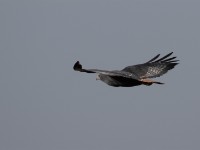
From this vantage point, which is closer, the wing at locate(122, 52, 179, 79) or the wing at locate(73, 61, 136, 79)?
the wing at locate(73, 61, 136, 79)

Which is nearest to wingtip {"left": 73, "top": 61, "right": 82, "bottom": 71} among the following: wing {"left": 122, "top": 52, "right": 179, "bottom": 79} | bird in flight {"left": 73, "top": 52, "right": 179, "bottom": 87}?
bird in flight {"left": 73, "top": 52, "right": 179, "bottom": 87}

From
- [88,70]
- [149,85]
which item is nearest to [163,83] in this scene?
[149,85]

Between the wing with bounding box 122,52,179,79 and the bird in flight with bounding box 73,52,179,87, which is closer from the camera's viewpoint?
the bird in flight with bounding box 73,52,179,87

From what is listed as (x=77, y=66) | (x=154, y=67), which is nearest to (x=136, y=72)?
(x=154, y=67)

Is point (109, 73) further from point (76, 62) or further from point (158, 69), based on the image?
point (158, 69)

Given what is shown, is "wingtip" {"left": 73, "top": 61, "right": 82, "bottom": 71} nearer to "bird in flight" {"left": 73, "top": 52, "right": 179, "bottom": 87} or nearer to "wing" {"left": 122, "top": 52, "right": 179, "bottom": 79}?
"bird in flight" {"left": 73, "top": 52, "right": 179, "bottom": 87}

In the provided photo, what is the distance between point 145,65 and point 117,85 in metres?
4.16

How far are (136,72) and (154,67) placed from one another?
1.15 metres

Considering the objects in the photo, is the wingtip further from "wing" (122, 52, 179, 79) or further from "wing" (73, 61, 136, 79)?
"wing" (122, 52, 179, 79)

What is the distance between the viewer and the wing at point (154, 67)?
79.7ft

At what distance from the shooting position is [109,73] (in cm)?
2103

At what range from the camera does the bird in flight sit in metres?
21.1

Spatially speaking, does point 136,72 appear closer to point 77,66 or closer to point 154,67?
point 154,67

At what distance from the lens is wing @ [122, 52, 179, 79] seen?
79.7 ft
